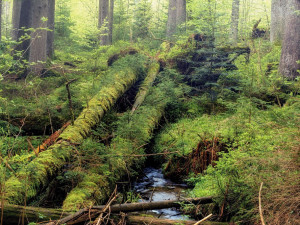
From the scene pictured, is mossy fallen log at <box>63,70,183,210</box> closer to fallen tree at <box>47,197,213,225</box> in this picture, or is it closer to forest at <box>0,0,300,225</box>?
forest at <box>0,0,300,225</box>

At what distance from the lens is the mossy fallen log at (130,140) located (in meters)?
5.10

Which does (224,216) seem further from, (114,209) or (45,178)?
(45,178)

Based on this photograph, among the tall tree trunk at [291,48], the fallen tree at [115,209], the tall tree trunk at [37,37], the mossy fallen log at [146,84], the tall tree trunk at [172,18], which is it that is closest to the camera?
the fallen tree at [115,209]

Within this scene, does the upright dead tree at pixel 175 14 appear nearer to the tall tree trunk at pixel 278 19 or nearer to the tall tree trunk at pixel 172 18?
the tall tree trunk at pixel 172 18

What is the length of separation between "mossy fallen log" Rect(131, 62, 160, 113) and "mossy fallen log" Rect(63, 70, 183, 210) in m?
0.25

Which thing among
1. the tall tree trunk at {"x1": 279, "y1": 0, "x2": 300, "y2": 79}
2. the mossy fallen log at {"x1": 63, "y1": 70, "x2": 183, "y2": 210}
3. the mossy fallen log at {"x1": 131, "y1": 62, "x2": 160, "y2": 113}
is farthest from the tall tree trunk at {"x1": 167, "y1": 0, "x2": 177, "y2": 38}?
the tall tree trunk at {"x1": 279, "y1": 0, "x2": 300, "y2": 79}

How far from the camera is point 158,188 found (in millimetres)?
6883

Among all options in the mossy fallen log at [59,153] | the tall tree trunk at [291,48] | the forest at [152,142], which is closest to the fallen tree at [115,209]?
the forest at [152,142]

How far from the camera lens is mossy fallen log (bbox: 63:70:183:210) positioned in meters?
5.10

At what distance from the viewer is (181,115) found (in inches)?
439

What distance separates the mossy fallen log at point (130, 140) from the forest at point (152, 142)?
0.03 m

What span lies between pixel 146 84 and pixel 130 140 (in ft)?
14.2

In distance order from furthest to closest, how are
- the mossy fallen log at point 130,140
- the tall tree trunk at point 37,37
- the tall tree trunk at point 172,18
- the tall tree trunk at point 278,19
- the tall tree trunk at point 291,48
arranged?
the tall tree trunk at point 172,18
the tall tree trunk at point 278,19
the tall tree trunk at point 37,37
the tall tree trunk at point 291,48
the mossy fallen log at point 130,140

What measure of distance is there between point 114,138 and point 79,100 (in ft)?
7.64
